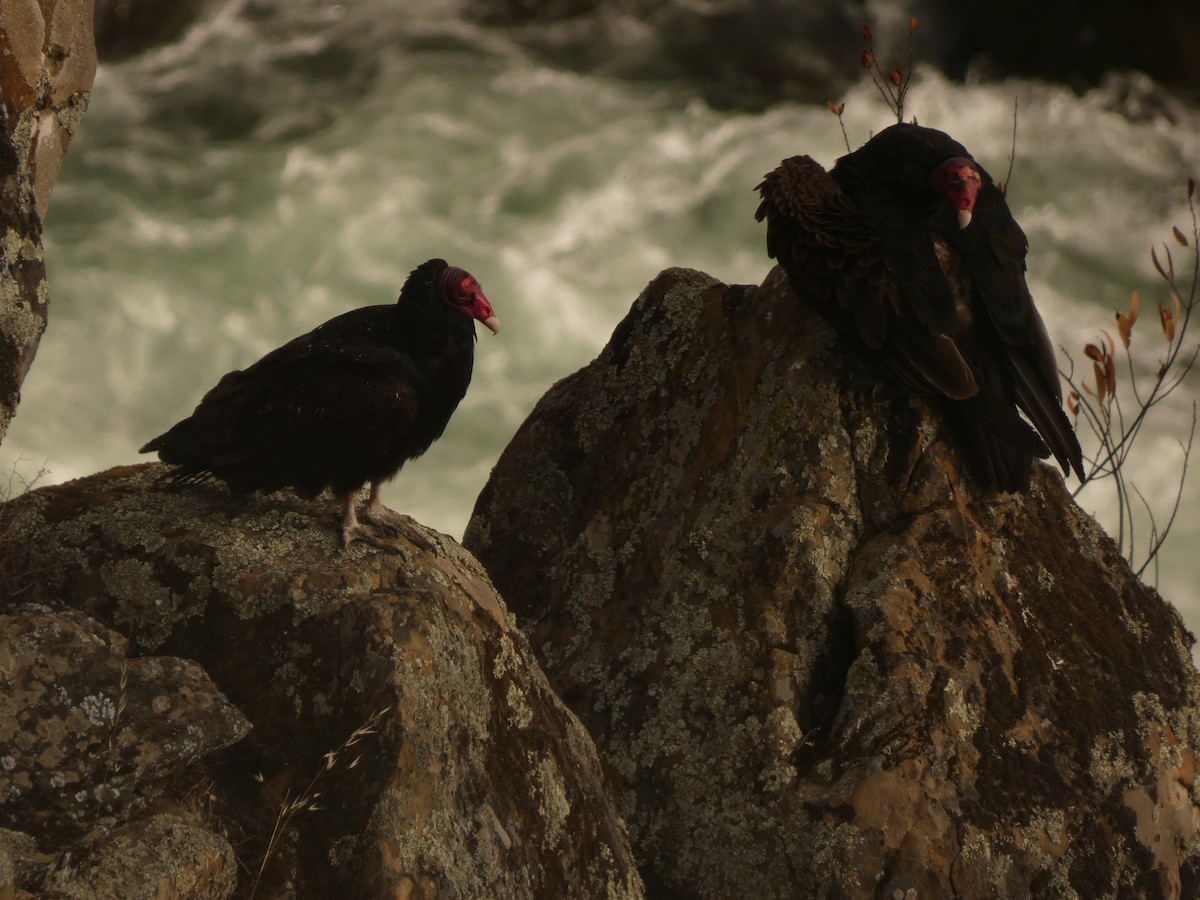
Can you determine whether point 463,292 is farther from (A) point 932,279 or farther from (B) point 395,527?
(A) point 932,279

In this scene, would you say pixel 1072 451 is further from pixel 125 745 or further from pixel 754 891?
pixel 125 745

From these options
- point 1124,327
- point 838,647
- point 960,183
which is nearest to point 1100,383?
point 1124,327

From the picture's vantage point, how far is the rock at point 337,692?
11.5ft

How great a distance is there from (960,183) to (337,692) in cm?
349

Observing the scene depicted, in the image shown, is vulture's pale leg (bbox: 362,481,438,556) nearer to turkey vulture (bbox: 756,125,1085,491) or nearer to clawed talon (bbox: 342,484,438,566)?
clawed talon (bbox: 342,484,438,566)

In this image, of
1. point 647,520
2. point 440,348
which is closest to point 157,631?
point 440,348

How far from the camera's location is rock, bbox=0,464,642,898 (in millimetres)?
3520

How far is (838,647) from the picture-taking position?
4.94 metres

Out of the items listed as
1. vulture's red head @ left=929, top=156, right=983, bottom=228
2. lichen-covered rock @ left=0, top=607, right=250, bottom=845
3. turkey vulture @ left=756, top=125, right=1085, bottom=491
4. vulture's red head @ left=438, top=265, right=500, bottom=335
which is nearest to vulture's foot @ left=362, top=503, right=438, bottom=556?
vulture's red head @ left=438, top=265, right=500, bottom=335

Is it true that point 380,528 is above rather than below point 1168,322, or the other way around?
below

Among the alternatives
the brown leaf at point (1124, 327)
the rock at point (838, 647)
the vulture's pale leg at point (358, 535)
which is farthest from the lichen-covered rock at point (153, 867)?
the brown leaf at point (1124, 327)

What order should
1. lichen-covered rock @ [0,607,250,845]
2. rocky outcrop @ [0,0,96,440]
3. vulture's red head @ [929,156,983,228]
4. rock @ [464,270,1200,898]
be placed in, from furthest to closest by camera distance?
vulture's red head @ [929,156,983,228], rock @ [464,270,1200,898], rocky outcrop @ [0,0,96,440], lichen-covered rock @ [0,607,250,845]

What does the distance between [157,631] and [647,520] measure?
2.38 metres

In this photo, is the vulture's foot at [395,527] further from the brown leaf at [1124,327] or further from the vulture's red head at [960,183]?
the brown leaf at [1124,327]
